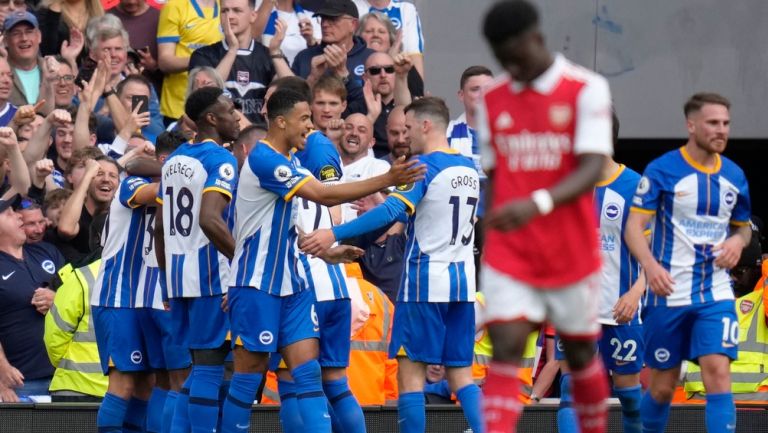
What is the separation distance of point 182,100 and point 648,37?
5804 mm

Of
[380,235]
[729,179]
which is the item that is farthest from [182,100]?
[729,179]

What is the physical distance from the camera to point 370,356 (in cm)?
1178

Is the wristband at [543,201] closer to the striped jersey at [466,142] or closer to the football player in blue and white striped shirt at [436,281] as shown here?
the football player in blue and white striped shirt at [436,281]

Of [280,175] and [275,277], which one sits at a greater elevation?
[280,175]

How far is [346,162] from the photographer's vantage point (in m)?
13.0

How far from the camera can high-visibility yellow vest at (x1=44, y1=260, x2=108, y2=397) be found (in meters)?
11.2

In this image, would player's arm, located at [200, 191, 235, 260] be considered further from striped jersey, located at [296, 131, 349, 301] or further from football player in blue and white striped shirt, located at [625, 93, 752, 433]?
football player in blue and white striped shirt, located at [625, 93, 752, 433]

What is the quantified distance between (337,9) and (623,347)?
5.90 m

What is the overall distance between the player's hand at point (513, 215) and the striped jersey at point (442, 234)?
3.81 metres

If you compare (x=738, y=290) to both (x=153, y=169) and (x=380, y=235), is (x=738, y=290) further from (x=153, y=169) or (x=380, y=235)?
(x=153, y=169)

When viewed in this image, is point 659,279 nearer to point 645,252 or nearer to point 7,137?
point 645,252

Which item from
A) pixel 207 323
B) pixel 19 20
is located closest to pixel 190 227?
pixel 207 323

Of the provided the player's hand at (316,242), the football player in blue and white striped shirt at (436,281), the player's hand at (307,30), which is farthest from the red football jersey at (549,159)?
the player's hand at (307,30)

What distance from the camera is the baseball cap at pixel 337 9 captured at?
14.3 metres
